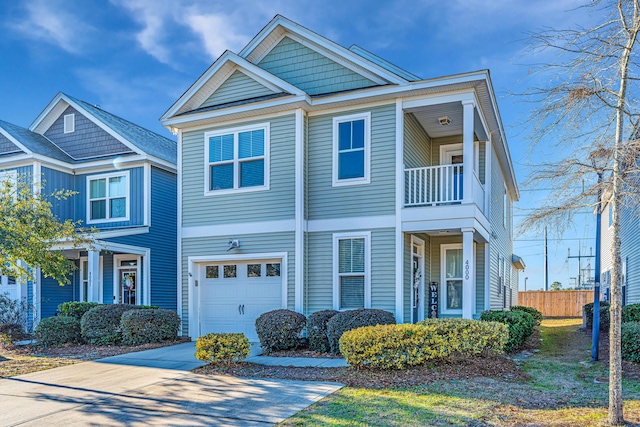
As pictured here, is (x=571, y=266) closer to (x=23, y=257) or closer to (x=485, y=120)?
(x=485, y=120)

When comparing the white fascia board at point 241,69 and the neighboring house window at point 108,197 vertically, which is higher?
the white fascia board at point 241,69

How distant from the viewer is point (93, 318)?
1284 centimetres

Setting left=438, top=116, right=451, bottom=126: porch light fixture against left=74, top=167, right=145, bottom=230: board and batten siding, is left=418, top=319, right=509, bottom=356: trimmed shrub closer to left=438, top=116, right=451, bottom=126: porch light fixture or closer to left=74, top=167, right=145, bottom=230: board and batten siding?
left=438, top=116, right=451, bottom=126: porch light fixture

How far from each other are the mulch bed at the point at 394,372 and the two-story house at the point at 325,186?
1.87 meters

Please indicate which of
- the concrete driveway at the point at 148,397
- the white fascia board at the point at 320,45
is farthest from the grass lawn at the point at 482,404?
the white fascia board at the point at 320,45

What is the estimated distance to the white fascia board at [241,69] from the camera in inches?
493

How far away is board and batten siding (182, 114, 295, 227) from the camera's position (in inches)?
490

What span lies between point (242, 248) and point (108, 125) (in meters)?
8.33

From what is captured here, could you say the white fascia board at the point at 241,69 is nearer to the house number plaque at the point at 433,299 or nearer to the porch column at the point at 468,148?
the porch column at the point at 468,148

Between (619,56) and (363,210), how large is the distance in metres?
6.49

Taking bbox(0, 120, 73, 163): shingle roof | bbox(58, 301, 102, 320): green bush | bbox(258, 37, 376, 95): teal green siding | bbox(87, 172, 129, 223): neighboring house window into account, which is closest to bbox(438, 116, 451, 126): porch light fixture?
bbox(258, 37, 376, 95): teal green siding

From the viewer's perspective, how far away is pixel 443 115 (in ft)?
40.8

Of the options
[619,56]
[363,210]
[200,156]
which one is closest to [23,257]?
[200,156]

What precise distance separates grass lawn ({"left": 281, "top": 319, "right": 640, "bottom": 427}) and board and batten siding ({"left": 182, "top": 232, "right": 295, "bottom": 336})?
16.3 feet
